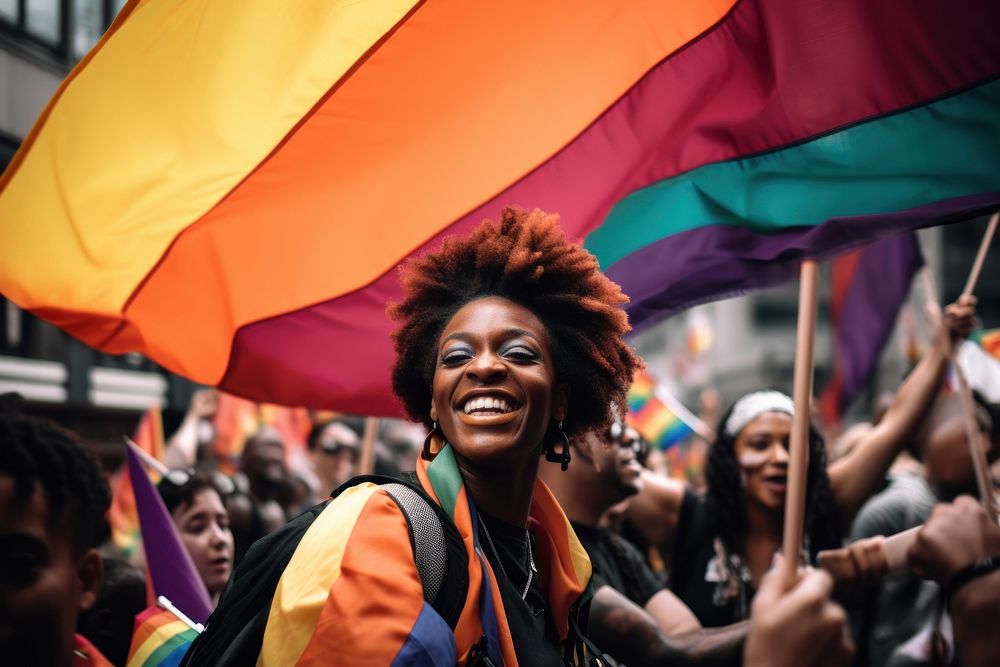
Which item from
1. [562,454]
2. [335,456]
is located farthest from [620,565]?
[335,456]

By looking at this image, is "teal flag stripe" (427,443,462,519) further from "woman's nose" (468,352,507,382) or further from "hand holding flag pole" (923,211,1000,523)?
"hand holding flag pole" (923,211,1000,523)

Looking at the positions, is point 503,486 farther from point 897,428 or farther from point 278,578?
point 897,428

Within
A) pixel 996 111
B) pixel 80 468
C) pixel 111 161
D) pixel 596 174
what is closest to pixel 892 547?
pixel 996 111

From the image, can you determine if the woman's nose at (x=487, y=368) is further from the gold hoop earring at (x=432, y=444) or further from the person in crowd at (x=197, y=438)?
the person in crowd at (x=197, y=438)

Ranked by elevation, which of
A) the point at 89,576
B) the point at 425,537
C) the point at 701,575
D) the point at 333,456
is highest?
the point at 425,537

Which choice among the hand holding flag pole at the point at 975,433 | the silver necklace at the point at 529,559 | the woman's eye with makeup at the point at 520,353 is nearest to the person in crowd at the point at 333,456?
the hand holding flag pole at the point at 975,433

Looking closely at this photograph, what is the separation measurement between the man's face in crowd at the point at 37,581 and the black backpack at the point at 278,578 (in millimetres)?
631

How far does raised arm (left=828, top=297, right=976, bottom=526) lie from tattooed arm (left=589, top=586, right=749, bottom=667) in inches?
60.1

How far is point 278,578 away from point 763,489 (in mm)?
3041

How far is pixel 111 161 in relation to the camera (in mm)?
4145

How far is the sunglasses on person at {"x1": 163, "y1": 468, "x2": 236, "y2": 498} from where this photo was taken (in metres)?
5.16

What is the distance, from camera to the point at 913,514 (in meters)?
5.73

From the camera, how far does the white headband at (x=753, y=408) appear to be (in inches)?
208

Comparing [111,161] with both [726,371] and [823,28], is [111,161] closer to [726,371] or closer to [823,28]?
[823,28]
